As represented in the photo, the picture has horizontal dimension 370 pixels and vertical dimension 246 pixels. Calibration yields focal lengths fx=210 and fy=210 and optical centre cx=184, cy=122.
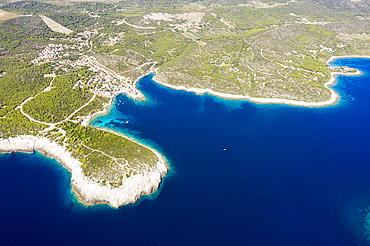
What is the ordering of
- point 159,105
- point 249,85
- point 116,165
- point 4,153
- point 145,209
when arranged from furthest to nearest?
point 249,85, point 159,105, point 4,153, point 116,165, point 145,209

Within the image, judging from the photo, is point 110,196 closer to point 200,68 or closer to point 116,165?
point 116,165


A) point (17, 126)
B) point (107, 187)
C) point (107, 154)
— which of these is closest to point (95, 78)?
point (17, 126)

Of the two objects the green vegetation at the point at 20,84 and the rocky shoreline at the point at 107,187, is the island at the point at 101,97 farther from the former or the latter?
the green vegetation at the point at 20,84

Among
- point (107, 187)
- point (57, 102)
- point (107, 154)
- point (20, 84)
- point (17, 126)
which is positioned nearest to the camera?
point (107, 187)

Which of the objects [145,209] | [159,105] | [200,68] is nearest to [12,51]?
[159,105]

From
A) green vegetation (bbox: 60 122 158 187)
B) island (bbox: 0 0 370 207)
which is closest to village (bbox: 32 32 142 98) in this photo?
island (bbox: 0 0 370 207)

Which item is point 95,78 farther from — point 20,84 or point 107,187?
point 107,187

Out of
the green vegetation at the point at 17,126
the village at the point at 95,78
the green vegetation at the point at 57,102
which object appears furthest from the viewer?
the village at the point at 95,78

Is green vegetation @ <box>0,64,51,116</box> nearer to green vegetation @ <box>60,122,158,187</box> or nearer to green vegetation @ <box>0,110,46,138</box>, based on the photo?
green vegetation @ <box>0,110,46,138</box>

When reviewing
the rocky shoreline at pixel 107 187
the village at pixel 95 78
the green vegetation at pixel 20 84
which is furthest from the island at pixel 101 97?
the village at pixel 95 78

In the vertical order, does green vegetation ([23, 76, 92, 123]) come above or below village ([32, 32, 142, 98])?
below

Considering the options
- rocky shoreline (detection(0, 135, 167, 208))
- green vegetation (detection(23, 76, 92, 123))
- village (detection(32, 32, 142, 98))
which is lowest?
rocky shoreline (detection(0, 135, 167, 208))
